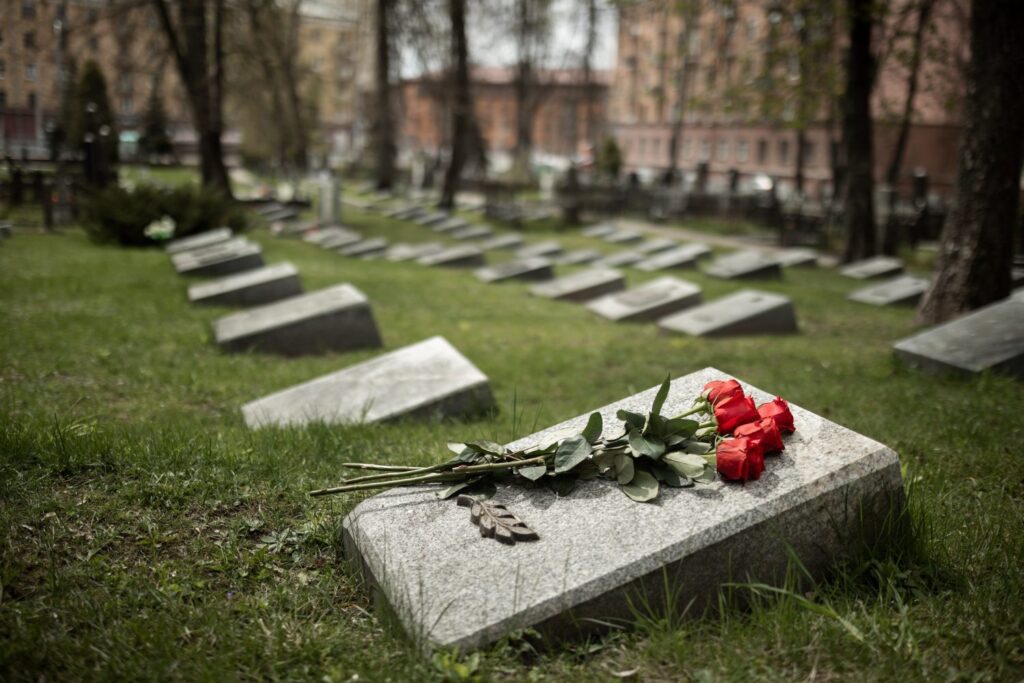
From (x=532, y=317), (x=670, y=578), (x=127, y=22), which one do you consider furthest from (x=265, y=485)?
(x=127, y=22)

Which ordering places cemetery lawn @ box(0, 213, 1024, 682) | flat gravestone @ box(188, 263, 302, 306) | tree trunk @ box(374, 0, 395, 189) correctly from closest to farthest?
1. cemetery lawn @ box(0, 213, 1024, 682)
2. flat gravestone @ box(188, 263, 302, 306)
3. tree trunk @ box(374, 0, 395, 189)

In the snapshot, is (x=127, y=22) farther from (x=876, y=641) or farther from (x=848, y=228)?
(x=876, y=641)

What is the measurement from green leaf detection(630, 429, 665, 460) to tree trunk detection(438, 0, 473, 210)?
74.5 feet

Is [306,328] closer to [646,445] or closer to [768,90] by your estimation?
[646,445]

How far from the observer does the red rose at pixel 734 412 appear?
2.90 m

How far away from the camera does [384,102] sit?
29.8 meters

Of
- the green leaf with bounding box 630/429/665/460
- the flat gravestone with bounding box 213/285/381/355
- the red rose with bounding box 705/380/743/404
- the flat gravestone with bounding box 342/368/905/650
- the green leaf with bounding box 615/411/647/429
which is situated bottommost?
the flat gravestone with bounding box 213/285/381/355

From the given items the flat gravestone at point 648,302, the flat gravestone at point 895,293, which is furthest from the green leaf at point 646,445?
the flat gravestone at point 895,293

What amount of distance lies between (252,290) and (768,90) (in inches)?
402

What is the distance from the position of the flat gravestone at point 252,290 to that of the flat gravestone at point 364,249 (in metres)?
6.46

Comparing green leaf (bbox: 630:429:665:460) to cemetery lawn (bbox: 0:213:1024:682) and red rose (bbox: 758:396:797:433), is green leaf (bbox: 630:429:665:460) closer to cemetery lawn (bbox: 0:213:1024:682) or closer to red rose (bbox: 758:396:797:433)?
red rose (bbox: 758:396:797:433)

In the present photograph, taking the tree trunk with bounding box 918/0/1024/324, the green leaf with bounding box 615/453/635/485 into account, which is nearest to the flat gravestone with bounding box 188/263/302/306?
the tree trunk with bounding box 918/0/1024/324

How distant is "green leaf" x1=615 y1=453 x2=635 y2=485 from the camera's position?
2842 millimetres

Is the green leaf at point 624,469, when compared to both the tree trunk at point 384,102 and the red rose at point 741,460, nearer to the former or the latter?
the red rose at point 741,460
